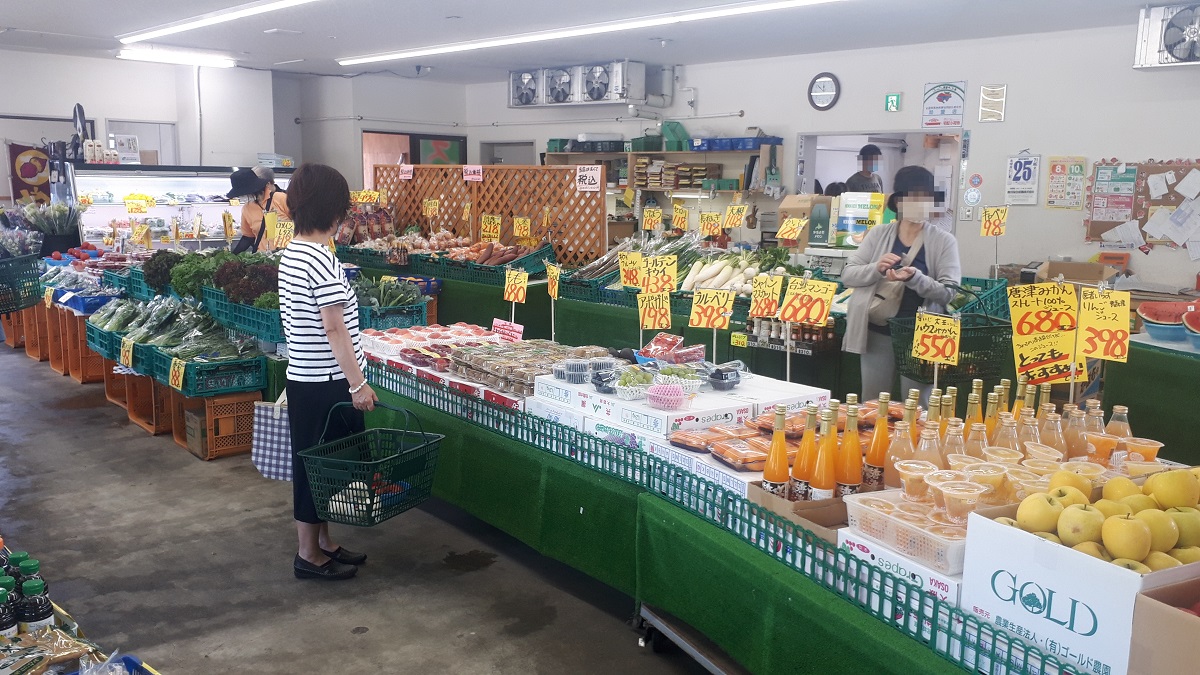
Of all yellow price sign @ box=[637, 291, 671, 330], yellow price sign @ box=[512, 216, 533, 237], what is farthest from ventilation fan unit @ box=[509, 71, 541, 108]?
yellow price sign @ box=[637, 291, 671, 330]

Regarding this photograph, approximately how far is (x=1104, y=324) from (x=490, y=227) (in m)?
5.77

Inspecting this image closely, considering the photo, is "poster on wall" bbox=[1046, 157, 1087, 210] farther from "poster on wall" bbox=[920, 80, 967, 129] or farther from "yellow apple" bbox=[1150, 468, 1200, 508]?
"yellow apple" bbox=[1150, 468, 1200, 508]

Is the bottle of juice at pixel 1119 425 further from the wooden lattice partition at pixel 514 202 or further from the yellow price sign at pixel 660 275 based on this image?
the wooden lattice partition at pixel 514 202

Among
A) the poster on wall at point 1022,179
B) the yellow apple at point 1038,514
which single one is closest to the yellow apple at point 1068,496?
the yellow apple at point 1038,514

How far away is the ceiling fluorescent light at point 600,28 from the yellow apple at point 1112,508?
5672mm

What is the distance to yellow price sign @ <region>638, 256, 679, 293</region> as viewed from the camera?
4727mm

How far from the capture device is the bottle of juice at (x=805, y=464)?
2.64 meters

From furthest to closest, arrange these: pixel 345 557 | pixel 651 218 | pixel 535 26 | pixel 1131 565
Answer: pixel 535 26 → pixel 651 218 → pixel 345 557 → pixel 1131 565

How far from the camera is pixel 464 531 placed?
4.66 m

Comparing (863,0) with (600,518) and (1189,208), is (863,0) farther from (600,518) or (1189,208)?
(600,518)

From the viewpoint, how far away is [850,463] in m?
2.62

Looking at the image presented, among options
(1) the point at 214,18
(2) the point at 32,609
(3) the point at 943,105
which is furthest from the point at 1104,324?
(1) the point at 214,18

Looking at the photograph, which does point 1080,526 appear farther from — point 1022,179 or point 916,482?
point 1022,179

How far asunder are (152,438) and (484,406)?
137 inches
